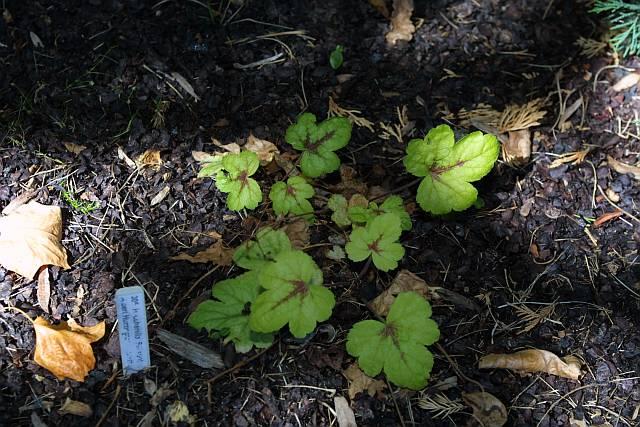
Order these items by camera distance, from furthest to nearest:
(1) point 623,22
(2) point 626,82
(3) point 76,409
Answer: (1) point 623,22, (2) point 626,82, (3) point 76,409

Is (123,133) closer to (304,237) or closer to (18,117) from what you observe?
(18,117)

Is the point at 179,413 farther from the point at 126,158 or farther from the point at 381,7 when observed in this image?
the point at 381,7

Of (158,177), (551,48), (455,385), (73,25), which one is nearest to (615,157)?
(551,48)

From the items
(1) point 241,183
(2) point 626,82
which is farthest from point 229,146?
(2) point 626,82

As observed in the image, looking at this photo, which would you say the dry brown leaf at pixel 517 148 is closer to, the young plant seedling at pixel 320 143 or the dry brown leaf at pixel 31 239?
the young plant seedling at pixel 320 143

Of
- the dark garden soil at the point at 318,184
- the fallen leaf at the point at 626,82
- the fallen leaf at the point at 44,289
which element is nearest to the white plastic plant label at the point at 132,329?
the dark garden soil at the point at 318,184

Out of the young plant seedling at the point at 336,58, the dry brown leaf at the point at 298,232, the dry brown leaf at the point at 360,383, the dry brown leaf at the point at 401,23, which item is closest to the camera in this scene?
the dry brown leaf at the point at 360,383

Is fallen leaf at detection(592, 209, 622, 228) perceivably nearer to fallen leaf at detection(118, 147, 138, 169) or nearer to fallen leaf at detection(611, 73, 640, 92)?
fallen leaf at detection(611, 73, 640, 92)
